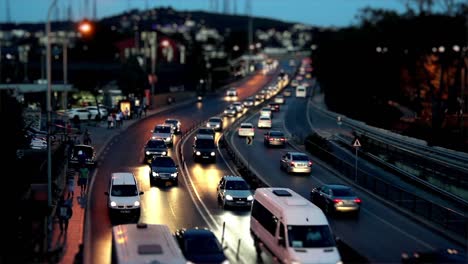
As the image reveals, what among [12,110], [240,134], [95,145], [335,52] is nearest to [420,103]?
[335,52]

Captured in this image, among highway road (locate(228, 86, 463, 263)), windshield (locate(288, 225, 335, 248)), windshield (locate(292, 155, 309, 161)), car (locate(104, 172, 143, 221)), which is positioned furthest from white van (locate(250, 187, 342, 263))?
windshield (locate(292, 155, 309, 161))

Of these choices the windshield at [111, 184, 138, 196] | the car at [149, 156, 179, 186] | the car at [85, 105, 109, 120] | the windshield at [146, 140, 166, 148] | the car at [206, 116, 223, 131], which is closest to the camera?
the windshield at [111, 184, 138, 196]

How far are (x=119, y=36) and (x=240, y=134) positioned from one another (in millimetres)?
111777

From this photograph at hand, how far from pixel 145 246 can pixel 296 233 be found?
205 inches

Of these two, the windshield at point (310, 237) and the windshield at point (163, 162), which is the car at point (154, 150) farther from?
the windshield at point (310, 237)

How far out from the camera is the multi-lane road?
81.8 ft

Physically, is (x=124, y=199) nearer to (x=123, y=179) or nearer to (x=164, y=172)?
(x=123, y=179)

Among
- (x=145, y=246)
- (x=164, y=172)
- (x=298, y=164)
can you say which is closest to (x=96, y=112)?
(x=298, y=164)

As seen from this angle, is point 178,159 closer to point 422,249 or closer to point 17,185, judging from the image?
point 17,185

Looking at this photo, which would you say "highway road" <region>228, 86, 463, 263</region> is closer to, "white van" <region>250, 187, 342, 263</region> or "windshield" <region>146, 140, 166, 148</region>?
"white van" <region>250, 187, 342, 263</region>

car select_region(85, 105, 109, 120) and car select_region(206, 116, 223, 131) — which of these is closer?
car select_region(206, 116, 223, 131)

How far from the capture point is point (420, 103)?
90.4m

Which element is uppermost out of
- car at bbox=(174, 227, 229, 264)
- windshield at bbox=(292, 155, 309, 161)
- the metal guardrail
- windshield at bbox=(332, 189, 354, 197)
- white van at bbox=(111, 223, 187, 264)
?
white van at bbox=(111, 223, 187, 264)

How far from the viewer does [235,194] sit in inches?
1246
